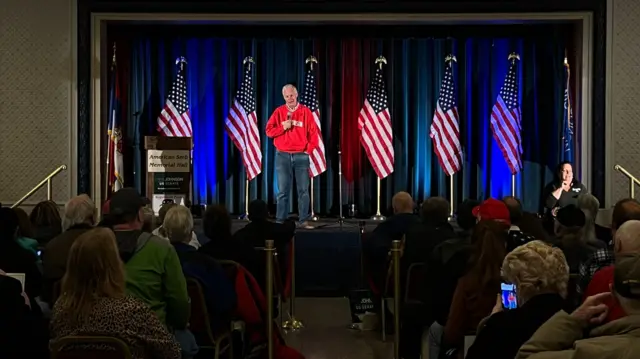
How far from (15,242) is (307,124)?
6553mm

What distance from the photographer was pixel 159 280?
419cm

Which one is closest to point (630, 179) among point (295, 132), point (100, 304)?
point (295, 132)

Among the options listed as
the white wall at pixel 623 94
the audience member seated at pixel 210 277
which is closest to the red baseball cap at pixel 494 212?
the audience member seated at pixel 210 277

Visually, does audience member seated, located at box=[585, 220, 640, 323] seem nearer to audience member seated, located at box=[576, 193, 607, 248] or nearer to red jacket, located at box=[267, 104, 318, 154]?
audience member seated, located at box=[576, 193, 607, 248]

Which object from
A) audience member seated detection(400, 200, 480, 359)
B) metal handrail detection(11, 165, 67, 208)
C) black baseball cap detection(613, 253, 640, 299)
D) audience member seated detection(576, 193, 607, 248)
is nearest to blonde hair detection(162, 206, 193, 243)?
audience member seated detection(400, 200, 480, 359)

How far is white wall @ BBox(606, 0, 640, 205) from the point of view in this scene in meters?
11.2

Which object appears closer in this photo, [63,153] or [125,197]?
[125,197]

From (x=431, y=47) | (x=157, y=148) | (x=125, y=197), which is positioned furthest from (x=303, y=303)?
(x=431, y=47)

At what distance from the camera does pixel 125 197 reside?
5.09 meters

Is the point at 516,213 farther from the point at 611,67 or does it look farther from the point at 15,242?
the point at 611,67

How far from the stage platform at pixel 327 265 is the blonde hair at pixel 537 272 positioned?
6.18m

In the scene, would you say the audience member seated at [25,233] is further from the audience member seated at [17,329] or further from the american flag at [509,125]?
the american flag at [509,125]

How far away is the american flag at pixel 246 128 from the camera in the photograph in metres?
12.6

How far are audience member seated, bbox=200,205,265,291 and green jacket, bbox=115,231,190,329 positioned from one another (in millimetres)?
1548
